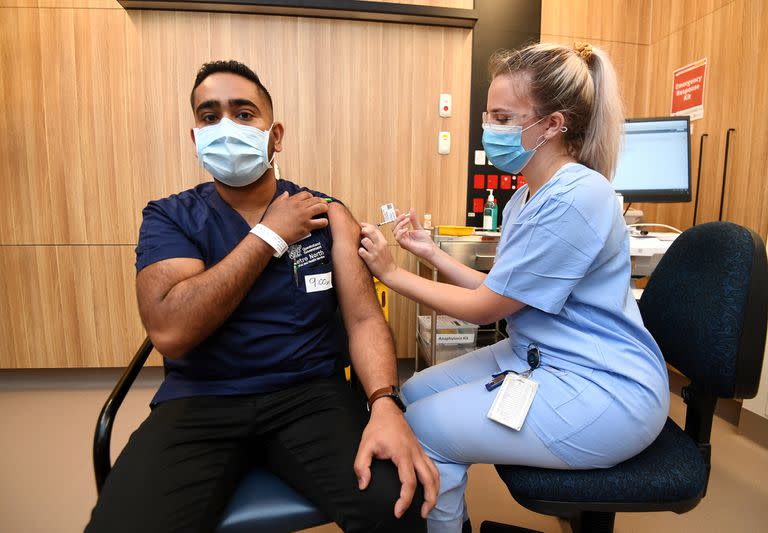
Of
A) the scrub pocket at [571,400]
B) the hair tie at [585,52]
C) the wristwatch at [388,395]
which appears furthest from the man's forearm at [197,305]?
the hair tie at [585,52]

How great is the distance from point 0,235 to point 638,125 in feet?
12.1

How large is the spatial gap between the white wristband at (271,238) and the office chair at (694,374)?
0.72m

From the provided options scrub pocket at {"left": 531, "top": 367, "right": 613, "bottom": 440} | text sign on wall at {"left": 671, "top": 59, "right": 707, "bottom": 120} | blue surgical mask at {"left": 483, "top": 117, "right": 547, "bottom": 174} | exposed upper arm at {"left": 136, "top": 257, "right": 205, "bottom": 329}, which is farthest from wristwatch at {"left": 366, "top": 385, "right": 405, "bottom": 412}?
text sign on wall at {"left": 671, "top": 59, "right": 707, "bottom": 120}

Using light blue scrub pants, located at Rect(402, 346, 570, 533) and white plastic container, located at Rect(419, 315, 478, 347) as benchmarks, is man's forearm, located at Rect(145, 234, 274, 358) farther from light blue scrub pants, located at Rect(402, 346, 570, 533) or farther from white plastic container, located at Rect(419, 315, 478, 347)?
white plastic container, located at Rect(419, 315, 478, 347)

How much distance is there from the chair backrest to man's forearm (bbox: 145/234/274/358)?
1044 millimetres

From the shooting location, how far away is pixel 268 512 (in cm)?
85

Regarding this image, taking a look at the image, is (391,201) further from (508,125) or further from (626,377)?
(626,377)

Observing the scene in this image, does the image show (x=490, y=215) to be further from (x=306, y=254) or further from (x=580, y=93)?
(x=306, y=254)

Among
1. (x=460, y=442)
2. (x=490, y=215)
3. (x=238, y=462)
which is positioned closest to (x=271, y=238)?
(x=238, y=462)

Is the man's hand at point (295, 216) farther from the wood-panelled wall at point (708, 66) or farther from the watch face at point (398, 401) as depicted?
the wood-panelled wall at point (708, 66)

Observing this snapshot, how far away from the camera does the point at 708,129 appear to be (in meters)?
2.49

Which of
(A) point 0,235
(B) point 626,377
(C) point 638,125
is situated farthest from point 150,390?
(C) point 638,125

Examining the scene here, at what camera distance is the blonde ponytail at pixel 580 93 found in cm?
104

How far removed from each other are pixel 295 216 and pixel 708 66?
2691 mm
